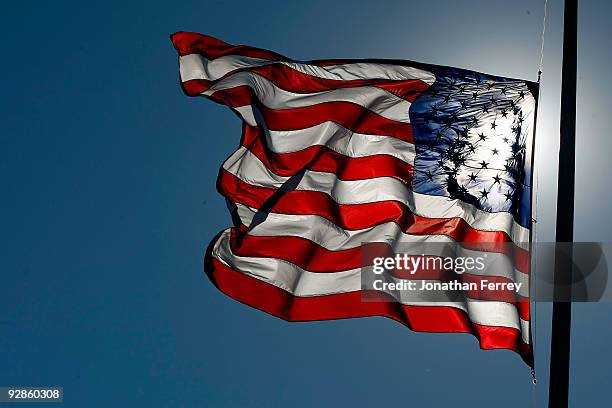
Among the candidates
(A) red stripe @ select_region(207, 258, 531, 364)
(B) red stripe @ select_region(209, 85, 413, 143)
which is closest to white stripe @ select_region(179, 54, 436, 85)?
(B) red stripe @ select_region(209, 85, 413, 143)

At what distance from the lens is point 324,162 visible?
1330cm

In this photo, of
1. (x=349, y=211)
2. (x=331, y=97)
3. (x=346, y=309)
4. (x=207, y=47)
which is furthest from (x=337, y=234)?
(x=207, y=47)

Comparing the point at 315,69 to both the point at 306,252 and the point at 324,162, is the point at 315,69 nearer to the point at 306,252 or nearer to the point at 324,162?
the point at 324,162

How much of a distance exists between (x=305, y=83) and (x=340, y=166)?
4.69ft

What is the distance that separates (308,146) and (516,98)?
323 cm

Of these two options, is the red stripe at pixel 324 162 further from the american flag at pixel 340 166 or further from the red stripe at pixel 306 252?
the red stripe at pixel 306 252

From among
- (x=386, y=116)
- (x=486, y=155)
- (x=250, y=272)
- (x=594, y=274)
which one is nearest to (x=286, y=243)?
(x=250, y=272)

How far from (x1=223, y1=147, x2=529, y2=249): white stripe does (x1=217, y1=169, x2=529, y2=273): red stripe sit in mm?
75

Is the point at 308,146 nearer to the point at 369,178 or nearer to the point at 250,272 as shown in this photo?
the point at 369,178

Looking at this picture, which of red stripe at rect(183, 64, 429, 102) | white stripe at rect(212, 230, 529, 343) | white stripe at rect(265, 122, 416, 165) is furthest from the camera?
white stripe at rect(265, 122, 416, 165)

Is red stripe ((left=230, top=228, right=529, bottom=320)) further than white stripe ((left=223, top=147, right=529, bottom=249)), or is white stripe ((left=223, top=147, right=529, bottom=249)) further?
red stripe ((left=230, top=228, right=529, bottom=320))

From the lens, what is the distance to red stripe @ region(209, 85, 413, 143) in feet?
43.1

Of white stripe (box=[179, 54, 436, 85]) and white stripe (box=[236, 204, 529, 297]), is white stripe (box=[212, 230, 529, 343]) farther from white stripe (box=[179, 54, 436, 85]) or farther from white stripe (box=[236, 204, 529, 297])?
white stripe (box=[179, 54, 436, 85])

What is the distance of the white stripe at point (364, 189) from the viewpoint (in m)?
12.6
